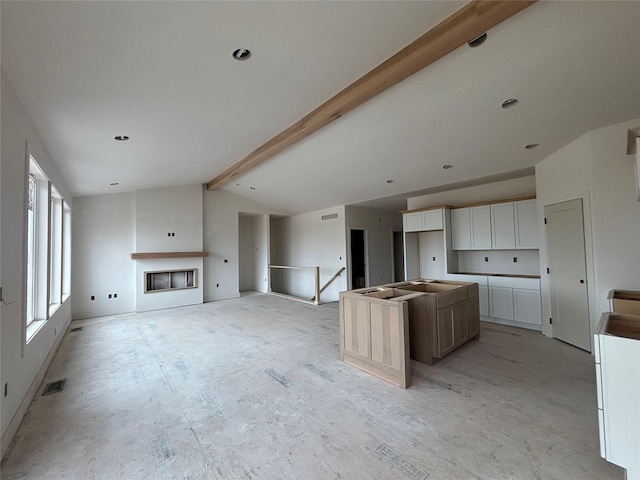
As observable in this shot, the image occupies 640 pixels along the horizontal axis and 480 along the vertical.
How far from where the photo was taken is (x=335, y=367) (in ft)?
10.5

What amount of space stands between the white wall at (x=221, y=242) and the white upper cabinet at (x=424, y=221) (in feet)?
16.5

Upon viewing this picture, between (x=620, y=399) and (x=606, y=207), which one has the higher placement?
(x=606, y=207)

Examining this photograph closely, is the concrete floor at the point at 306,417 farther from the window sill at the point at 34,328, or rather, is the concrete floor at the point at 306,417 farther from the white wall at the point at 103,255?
the white wall at the point at 103,255

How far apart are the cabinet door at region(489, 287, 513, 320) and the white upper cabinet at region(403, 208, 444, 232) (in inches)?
61.0

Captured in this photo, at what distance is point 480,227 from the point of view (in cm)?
522

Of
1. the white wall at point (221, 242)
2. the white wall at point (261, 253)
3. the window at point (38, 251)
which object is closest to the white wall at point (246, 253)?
the white wall at point (261, 253)

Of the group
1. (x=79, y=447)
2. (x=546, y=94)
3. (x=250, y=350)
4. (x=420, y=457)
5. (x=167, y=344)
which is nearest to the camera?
(x=420, y=457)

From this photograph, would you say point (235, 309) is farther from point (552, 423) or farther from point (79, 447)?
point (552, 423)

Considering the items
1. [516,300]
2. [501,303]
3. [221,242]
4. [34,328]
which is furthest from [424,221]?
[34,328]

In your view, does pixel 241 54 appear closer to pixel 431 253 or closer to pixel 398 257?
pixel 431 253

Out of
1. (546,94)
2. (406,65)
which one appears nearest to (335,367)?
(406,65)

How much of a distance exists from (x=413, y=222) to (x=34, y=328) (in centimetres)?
634

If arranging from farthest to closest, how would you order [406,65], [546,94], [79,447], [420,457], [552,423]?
[546,94], [406,65], [552,423], [79,447], [420,457]

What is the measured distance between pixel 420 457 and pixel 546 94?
3.56 metres
